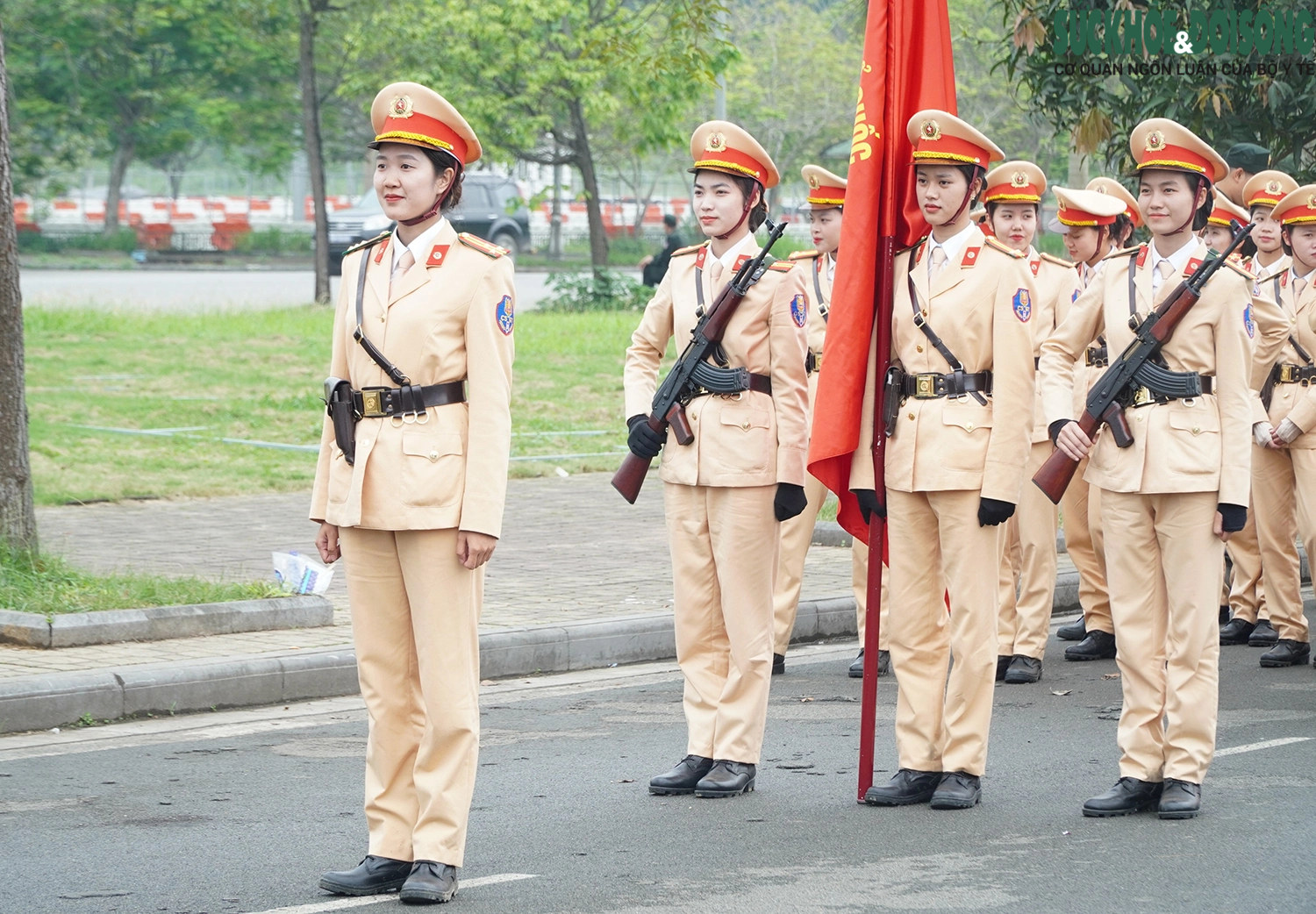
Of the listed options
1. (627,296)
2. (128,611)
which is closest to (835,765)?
(128,611)

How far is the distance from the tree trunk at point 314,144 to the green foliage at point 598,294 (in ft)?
12.0

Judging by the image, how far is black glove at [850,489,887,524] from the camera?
251 inches

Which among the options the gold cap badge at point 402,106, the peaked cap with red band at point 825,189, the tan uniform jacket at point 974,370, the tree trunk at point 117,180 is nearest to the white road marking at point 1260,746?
the tan uniform jacket at point 974,370

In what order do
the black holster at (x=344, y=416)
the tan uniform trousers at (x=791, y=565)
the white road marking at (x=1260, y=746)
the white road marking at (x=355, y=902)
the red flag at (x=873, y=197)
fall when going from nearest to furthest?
the white road marking at (x=355, y=902) → the black holster at (x=344, y=416) → the red flag at (x=873, y=197) → the white road marking at (x=1260, y=746) → the tan uniform trousers at (x=791, y=565)

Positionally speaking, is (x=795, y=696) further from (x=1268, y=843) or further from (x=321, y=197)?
(x=321, y=197)

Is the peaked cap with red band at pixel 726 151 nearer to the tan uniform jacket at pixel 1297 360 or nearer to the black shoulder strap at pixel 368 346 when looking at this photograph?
the black shoulder strap at pixel 368 346

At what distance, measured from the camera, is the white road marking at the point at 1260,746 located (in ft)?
23.2

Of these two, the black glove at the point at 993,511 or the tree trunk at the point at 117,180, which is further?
the tree trunk at the point at 117,180

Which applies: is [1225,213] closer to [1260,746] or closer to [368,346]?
[1260,746]

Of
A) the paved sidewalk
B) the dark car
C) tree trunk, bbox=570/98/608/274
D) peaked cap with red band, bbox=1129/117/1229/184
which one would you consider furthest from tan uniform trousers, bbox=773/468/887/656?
the dark car

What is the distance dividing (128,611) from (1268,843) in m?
5.19

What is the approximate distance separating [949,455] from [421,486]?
1.97 m

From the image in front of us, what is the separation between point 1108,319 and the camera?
6316 millimetres

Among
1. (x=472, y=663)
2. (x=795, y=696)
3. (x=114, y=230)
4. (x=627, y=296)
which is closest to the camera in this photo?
(x=472, y=663)
